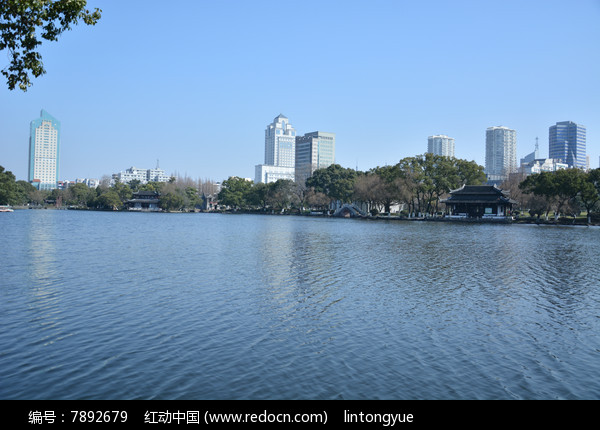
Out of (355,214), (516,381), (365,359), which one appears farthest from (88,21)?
(355,214)

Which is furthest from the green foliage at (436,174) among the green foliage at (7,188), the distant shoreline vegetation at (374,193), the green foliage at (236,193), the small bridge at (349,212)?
the green foliage at (7,188)

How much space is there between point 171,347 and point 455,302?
872 centimetres

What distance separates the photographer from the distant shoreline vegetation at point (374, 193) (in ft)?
219

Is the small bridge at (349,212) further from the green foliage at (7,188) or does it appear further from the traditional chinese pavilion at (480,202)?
the green foliage at (7,188)

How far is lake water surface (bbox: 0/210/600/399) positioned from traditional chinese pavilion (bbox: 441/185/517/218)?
56503 mm

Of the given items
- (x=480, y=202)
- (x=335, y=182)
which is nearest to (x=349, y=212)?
(x=335, y=182)

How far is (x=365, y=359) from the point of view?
9094 mm

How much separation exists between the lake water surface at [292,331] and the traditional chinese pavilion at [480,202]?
56.5 metres

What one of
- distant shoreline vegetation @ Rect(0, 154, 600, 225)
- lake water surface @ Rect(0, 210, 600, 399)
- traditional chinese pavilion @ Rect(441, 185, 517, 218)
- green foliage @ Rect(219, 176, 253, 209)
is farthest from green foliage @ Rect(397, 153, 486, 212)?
lake water surface @ Rect(0, 210, 600, 399)

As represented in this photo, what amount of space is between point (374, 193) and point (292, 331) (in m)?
75.9

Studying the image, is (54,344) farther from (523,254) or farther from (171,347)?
(523,254)

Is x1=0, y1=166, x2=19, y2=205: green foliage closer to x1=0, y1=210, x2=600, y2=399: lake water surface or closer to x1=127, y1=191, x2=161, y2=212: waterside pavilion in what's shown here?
x1=127, y1=191, x2=161, y2=212: waterside pavilion
